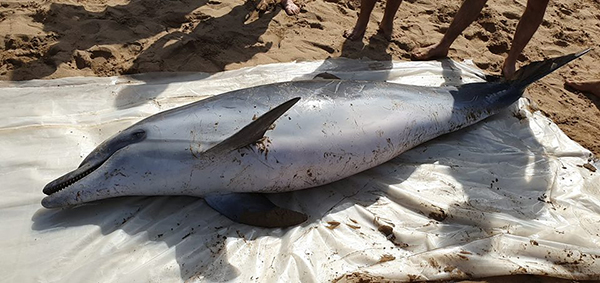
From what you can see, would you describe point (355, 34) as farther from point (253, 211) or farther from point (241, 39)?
point (253, 211)

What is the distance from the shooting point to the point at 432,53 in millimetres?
5078

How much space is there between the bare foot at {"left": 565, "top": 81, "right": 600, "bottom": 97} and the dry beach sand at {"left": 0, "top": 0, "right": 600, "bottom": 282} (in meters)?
0.09

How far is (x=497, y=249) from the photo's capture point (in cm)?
303

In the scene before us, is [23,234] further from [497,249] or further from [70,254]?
[497,249]

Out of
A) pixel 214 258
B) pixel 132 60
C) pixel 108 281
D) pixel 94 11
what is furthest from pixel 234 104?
pixel 94 11

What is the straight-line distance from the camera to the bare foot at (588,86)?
505 cm

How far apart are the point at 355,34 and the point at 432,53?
2.86 ft

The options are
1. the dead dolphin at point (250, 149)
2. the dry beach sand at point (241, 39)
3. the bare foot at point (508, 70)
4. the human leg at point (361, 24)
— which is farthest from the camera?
the human leg at point (361, 24)

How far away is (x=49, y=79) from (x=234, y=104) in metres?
2.00

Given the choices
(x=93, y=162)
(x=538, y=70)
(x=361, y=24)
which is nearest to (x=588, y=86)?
(x=538, y=70)

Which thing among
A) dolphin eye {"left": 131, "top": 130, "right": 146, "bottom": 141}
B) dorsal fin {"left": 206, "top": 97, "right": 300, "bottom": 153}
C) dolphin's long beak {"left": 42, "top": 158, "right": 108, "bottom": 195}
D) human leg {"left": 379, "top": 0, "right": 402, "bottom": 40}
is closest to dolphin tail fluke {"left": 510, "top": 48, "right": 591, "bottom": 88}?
human leg {"left": 379, "top": 0, "right": 402, "bottom": 40}

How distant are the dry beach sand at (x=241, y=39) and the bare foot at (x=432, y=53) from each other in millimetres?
147

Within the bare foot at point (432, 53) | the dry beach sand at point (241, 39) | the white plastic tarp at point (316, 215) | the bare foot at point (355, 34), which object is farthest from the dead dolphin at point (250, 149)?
the bare foot at point (355, 34)

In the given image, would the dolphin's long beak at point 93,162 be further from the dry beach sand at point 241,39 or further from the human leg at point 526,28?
the human leg at point 526,28
